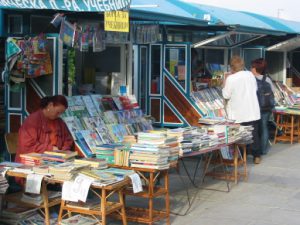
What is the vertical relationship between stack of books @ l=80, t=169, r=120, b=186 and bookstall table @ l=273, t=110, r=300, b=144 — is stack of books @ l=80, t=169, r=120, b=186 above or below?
above

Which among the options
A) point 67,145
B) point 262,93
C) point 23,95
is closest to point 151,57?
point 262,93

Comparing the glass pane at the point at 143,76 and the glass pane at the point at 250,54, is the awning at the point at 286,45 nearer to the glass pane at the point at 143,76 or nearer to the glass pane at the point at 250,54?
the glass pane at the point at 250,54

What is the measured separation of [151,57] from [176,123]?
1270mm

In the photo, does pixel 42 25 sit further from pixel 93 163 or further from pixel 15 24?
pixel 93 163

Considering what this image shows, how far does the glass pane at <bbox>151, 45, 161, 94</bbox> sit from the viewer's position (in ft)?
34.9

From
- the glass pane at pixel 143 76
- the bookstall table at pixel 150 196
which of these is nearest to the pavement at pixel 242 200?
the bookstall table at pixel 150 196

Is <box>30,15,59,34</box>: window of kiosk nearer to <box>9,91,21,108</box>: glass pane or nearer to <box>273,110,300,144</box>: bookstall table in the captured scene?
<box>9,91,21,108</box>: glass pane

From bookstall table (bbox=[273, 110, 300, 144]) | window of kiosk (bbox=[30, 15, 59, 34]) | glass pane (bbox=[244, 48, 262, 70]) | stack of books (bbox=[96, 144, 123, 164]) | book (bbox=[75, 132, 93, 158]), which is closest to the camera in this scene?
stack of books (bbox=[96, 144, 123, 164])

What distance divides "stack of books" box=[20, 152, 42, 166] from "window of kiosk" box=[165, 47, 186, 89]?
16.1 ft

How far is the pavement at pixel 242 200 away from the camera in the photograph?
6.56 meters

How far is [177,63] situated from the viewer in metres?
10.5

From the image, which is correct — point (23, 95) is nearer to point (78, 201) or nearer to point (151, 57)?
point (78, 201)

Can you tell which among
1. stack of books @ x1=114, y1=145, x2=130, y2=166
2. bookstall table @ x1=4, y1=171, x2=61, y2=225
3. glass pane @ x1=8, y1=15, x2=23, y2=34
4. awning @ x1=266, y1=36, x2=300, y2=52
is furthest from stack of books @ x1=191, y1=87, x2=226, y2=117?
bookstall table @ x1=4, y1=171, x2=61, y2=225

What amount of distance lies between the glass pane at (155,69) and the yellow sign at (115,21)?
3.98 metres
